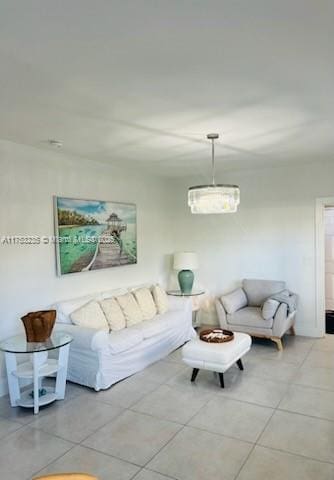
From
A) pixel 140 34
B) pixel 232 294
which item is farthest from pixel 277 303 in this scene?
pixel 140 34

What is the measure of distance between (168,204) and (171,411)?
3789mm

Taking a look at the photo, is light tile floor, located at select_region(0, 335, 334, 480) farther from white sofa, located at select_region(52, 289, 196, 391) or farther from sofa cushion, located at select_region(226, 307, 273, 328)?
sofa cushion, located at select_region(226, 307, 273, 328)

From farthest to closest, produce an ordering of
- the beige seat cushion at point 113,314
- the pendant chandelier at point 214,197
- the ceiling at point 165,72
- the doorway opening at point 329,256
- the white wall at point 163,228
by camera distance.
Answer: the doorway opening at point 329,256, the beige seat cushion at point 113,314, the white wall at point 163,228, the pendant chandelier at point 214,197, the ceiling at point 165,72

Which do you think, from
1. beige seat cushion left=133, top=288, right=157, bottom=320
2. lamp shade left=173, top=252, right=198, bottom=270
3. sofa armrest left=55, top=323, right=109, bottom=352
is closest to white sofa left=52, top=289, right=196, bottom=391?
sofa armrest left=55, top=323, right=109, bottom=352

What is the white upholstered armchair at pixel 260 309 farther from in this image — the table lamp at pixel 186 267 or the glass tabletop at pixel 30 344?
the glass tabletop at pixel 30 344

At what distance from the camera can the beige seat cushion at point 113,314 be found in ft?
13.9

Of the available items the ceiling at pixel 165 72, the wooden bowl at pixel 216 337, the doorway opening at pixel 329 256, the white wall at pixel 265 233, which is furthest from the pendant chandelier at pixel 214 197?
the doorway opening at pixel 329 256

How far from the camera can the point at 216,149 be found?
425 cm

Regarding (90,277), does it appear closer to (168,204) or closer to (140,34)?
(168,204)

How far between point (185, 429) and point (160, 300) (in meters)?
2.24

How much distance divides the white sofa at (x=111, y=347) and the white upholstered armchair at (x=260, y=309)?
2.61 feet

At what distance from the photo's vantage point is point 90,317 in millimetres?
4078

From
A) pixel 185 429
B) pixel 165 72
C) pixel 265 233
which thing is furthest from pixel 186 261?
pixel 165 72

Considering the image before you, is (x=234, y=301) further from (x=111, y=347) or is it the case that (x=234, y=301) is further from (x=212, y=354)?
(x=111, y=347)
